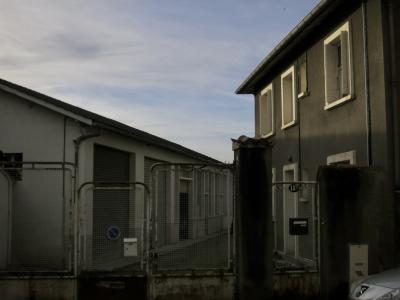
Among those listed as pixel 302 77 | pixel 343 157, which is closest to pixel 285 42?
pixel 302 77

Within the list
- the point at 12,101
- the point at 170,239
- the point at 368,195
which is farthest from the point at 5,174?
the point at 368,195

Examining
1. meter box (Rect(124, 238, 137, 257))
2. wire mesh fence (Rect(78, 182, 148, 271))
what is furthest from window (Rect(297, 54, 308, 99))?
meter box (Rect(124, 238, 137, 257))

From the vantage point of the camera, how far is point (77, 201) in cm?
1144

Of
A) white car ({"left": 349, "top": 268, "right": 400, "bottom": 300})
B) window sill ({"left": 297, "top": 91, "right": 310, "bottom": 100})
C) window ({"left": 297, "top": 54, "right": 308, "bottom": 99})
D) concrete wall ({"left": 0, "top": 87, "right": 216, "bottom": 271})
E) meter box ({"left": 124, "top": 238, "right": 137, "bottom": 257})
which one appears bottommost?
white car ({"left": 349, "top": 268, "right": 400, "bottom": 300})

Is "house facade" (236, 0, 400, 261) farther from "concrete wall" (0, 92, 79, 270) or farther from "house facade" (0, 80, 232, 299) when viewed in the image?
"concrete wall" (0, 92, 79, 270)

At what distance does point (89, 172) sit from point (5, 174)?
8.63 feet

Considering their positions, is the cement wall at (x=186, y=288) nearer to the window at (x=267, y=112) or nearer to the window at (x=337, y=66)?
the window at (x=337, y=66)

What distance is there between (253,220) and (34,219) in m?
6.29

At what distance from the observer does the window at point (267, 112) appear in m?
21.2

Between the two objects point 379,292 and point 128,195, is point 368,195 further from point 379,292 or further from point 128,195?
point 128,195

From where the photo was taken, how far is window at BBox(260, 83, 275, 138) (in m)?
21.2

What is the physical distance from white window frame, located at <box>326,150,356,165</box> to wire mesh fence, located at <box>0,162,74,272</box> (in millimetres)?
6046

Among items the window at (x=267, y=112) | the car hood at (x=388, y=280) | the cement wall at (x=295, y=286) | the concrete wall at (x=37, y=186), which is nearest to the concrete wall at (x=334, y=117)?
the window at (x=267, y=112)

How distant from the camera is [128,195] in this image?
13117 millimetres
